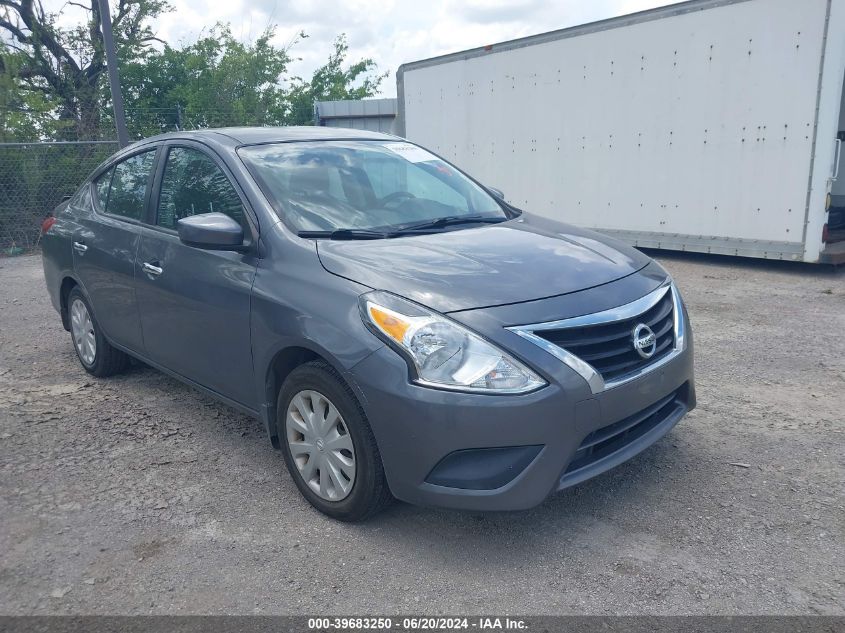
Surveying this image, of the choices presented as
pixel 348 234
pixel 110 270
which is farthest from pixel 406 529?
pixel 110 270

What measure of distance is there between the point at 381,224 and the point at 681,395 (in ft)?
5.42

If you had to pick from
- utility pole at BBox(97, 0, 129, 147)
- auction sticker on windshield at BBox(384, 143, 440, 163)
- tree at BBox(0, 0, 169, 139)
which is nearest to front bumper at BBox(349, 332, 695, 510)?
auction sticker on windshield at BBox(384, 143, 440, 163)

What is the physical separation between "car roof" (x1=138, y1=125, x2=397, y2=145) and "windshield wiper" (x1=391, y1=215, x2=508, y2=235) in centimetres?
92

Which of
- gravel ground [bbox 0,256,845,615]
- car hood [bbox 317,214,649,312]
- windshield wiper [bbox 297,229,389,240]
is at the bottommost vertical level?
gravel ground [bbox 0,256,845,615]

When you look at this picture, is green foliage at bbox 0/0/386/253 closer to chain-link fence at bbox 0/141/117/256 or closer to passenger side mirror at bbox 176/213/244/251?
chain-link fence at bbox 0/141/117/256

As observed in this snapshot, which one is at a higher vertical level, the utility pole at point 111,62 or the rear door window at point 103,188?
the utility pole at point 111,62

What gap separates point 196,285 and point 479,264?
1.51 m

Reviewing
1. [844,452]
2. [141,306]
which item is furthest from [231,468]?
[844,452]

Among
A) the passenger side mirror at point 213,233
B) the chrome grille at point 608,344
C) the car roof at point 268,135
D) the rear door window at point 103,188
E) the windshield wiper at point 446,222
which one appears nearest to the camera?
the chrome grille at point 608,344

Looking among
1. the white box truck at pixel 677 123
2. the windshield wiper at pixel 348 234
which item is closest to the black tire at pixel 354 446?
the windshield wiper at pixel 348 234

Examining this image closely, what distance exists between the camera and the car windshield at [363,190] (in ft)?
11.4

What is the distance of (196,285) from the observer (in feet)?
11.9

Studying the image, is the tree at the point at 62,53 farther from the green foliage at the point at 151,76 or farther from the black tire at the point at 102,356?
the black tire at the point at 102,356

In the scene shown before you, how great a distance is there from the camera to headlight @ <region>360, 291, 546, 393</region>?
2.62m
